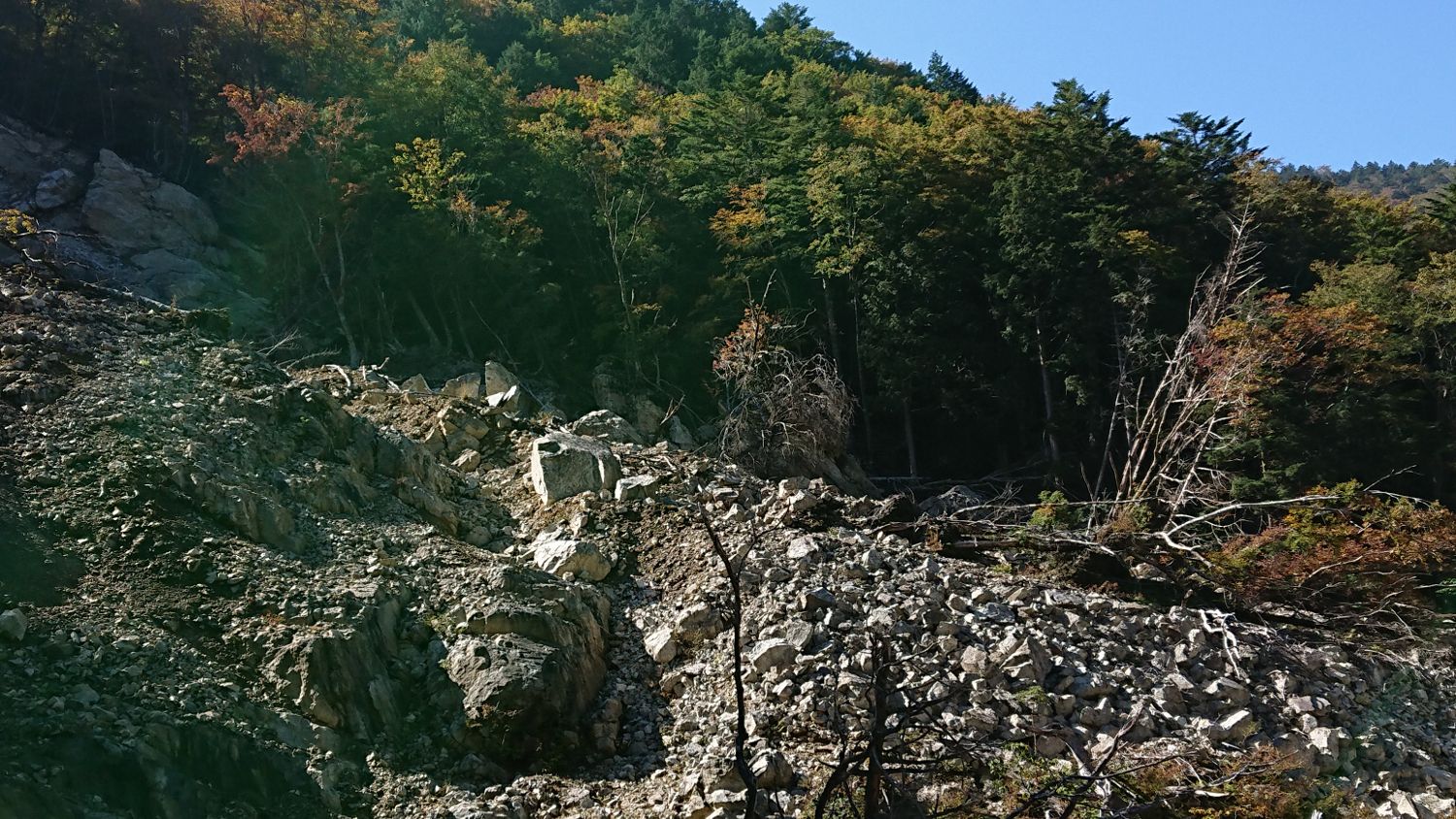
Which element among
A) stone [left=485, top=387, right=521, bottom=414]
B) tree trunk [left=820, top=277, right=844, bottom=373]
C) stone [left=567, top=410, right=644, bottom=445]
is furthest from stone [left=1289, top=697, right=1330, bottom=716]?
tree trunk [left=820, top=277, right=844, bottom=373]

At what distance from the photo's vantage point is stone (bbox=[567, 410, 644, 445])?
1321cm

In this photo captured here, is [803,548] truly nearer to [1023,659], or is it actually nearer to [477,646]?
[1023,659]

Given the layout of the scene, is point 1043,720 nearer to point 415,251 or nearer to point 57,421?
point 57,421

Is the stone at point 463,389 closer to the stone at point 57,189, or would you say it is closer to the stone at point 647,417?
the stone at point 647,417

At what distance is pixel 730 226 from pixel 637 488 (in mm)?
13197

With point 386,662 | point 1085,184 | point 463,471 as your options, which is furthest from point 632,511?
point 1085,184

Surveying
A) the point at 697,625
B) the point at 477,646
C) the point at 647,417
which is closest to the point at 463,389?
the point at 647,417

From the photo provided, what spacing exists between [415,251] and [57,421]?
1473cm

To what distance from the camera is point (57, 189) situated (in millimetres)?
20438

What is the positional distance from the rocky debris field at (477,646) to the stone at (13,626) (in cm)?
2

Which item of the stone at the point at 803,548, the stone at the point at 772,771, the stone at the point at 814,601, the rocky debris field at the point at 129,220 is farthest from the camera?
the rocky debris field at the point at 129,220

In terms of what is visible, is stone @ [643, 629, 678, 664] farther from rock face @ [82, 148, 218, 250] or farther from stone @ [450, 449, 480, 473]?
rock face @ [82, 148, 218, 250]

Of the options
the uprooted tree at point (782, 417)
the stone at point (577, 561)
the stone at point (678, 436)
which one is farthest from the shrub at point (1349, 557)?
the stone at point (678, 436)

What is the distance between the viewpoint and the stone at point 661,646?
843cm
